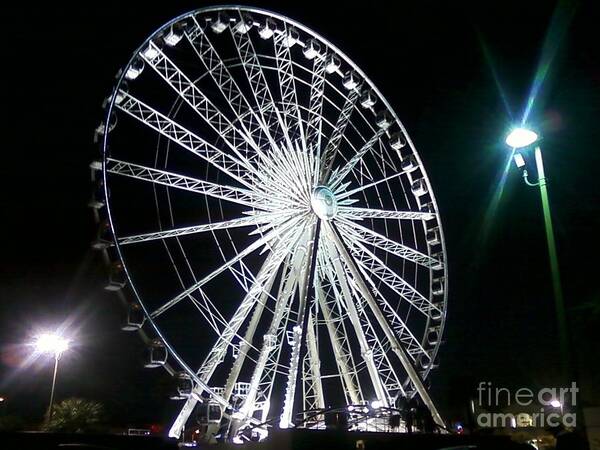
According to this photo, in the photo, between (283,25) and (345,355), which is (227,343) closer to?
(345,355)

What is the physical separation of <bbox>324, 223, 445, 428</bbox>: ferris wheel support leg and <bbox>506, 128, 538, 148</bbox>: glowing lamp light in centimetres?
1106

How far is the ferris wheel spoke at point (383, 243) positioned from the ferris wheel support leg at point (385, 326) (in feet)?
3.20

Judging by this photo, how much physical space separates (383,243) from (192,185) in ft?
26.6

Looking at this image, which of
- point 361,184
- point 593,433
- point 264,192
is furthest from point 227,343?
point 593,433

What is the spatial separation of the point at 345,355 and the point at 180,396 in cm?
725

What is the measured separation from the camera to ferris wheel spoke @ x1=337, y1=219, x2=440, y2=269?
21.6 metres

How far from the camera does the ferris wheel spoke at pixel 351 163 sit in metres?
21.3

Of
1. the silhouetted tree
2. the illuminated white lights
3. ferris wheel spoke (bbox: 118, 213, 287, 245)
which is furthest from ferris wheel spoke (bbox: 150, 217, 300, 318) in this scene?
the silhouetted tree

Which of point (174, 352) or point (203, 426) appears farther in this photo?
point (203, 426)

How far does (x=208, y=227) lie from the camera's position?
18.7 metres

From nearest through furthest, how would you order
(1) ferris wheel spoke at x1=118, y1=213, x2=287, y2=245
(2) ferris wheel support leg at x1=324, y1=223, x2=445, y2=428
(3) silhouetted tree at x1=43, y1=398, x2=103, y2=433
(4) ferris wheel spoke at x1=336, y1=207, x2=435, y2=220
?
1. (1) ferris wheel spoke at x1=118, y1=213, x2=287, y2=245
2. (2) ferris wheel support leg at x1=324, y1=223, x2=445, y2=428
3. (4) ferris wheel spoke at x1=336, y1=207, x2=435, y2=220
4. (3) silhouetted tree at x1=43, y1=398, x2=103, y2=433

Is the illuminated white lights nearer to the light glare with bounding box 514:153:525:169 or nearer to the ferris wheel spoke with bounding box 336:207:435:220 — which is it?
the ferris wheel spoke with bounding box 336:207:435:220

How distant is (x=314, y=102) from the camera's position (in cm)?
2272

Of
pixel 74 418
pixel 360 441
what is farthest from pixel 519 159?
pixel 74 418
